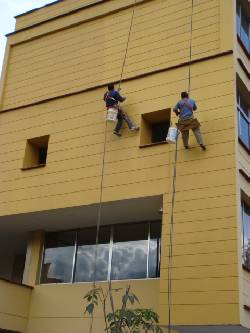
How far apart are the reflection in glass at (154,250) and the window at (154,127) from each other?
7.89 feet

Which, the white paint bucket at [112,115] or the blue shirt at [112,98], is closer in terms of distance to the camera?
the white paint bucket at [112,115]

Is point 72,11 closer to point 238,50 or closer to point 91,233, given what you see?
point 238,50

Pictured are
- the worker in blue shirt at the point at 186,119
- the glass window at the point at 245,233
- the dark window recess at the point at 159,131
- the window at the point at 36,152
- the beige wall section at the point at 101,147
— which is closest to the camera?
the glass window at the point at 245,233

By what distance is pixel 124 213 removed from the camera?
50.9 feet

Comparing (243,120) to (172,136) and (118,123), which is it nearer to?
(172,136)

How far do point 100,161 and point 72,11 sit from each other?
629cm

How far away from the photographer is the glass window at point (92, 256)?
1574cm

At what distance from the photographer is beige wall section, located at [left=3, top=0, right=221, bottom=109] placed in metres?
15.9

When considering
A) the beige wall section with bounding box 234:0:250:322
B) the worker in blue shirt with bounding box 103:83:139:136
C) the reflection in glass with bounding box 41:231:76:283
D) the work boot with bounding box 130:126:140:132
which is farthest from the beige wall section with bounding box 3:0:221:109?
the reflection in glass with bounding box 41:231:76:283

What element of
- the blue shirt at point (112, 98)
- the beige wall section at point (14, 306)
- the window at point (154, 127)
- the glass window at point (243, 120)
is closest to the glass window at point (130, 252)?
the window at point (154, 127)

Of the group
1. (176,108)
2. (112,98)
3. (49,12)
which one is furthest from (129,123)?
(49,12)

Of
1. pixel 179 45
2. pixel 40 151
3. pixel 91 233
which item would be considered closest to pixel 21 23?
pixel 40 151

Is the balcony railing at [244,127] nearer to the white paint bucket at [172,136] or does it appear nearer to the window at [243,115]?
the window at [243,115]

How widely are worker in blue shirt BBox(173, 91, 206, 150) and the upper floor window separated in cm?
363
